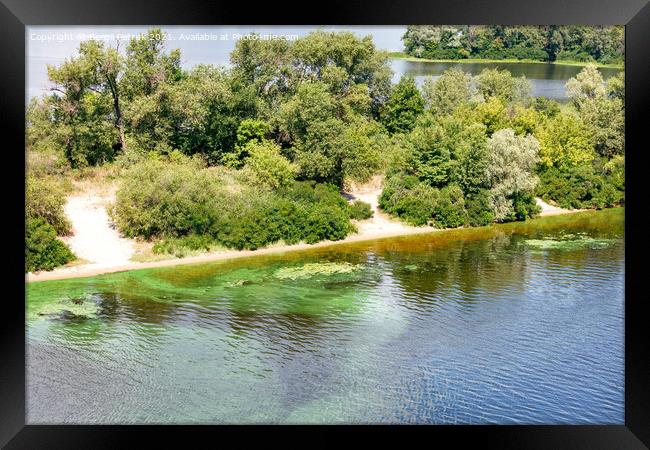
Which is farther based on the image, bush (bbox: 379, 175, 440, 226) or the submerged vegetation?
bush (bbox: 379, 175, 440, 226)

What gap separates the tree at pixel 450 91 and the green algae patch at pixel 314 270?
307 inches

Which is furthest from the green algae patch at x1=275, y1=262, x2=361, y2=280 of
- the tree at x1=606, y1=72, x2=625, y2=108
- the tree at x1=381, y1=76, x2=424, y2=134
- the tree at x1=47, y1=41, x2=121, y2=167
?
the tree at x1=606, y1=72, x2=625, y2=108

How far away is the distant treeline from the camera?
19.9 m

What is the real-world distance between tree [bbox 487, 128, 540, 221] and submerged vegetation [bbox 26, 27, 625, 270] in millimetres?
33

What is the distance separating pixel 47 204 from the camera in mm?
13055

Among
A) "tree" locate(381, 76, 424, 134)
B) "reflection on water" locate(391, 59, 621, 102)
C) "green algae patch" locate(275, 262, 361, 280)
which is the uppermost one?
"reflection on water" locate(391, 59, 621, 102)

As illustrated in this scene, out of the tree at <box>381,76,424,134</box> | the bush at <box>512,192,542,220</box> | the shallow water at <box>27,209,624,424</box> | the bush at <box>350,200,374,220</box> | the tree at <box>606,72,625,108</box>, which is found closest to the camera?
the shallow water at <box>27,209,624,424</box>

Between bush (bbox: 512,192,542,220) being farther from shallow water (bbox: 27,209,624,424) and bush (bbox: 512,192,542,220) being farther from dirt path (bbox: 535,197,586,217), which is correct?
shallow water (bbox: 27,209,624,424)

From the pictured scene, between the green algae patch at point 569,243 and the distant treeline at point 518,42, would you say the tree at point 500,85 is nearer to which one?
the distant treeline at point 518,42

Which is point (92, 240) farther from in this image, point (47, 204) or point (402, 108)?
point (402, 108)

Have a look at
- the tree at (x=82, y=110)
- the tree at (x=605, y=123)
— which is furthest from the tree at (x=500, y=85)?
the tree at (x=82, y=110)

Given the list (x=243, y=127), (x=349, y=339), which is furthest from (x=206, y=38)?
(x=349, y=339)
